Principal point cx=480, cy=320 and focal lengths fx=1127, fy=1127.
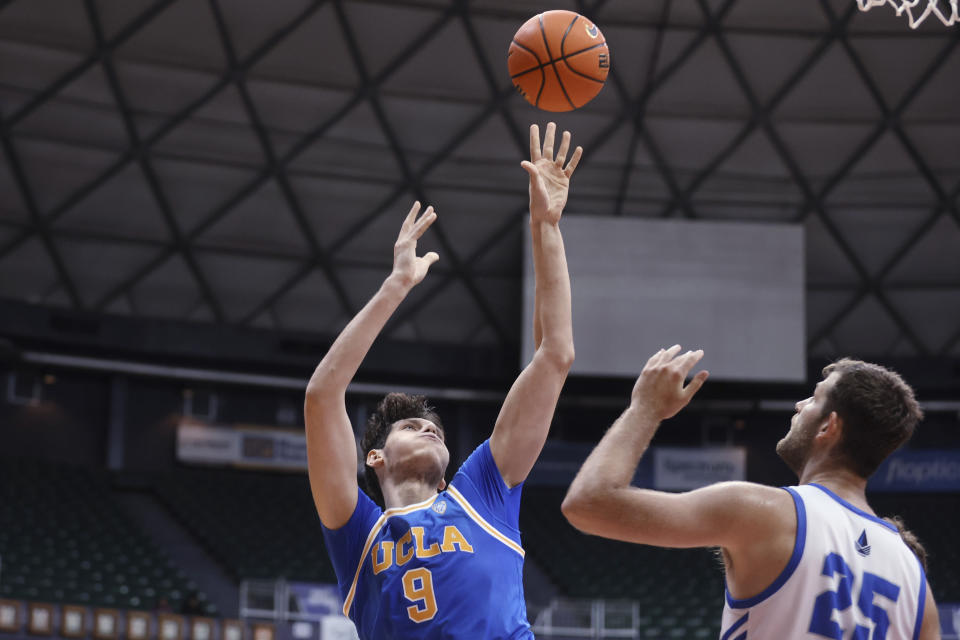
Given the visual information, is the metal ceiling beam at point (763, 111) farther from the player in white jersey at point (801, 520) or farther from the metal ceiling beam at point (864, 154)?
the player in white jersey at point (801, 520)

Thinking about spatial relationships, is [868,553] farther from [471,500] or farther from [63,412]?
[63,412]

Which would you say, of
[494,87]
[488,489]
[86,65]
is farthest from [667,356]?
[494,87]

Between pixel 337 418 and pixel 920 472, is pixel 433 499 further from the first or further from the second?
pixel 920 472

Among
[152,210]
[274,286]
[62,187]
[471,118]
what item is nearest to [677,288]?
[471,118]

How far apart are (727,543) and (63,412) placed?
77.5ft

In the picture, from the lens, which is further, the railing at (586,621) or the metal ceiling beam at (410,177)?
the metal ceiling beam at (410,177)

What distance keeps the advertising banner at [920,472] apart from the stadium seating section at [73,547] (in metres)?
16.2

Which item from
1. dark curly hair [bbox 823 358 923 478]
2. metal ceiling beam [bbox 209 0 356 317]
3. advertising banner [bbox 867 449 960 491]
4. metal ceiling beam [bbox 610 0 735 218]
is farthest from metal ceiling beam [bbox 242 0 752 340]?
dark curly hair [bbox 823 358 923 478]

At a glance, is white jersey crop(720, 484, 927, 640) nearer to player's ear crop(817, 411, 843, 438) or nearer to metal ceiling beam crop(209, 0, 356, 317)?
player's ear crop(817, 411, 843, 438)

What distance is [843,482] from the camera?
3.35 m

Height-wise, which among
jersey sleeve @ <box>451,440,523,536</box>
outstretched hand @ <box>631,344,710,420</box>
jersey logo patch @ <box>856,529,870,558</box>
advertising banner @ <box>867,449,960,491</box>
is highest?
advertising banner @ <box>867,449,960,491</box>

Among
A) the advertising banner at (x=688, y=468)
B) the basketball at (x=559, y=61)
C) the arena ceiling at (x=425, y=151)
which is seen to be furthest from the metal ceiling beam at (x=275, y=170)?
the basketball at (x=559, y=61)

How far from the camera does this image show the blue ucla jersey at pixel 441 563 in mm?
3947

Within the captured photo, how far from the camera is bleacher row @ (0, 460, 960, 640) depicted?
62.2ft
